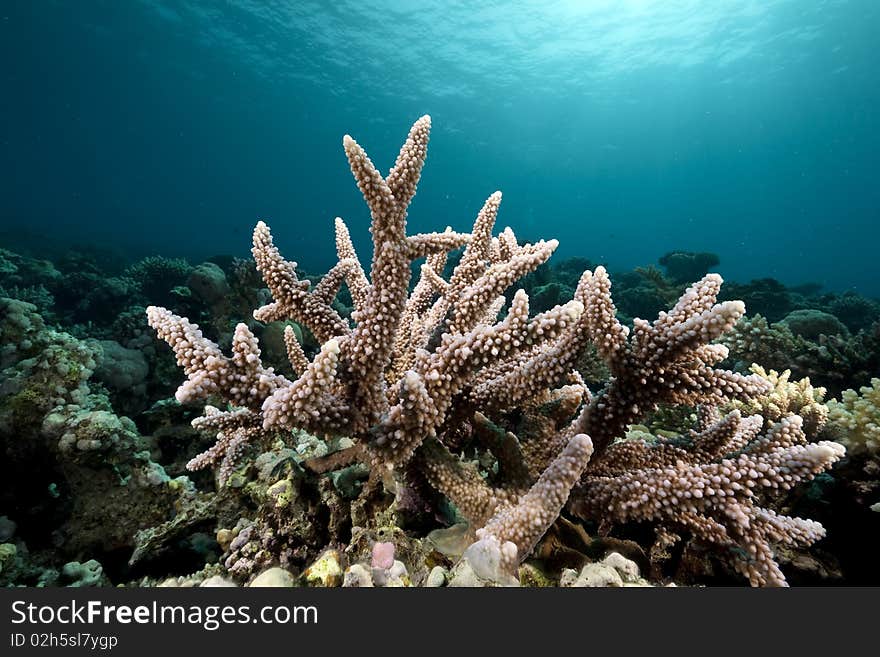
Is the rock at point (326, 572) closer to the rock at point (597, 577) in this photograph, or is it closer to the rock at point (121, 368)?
the rock at point (597, 577)

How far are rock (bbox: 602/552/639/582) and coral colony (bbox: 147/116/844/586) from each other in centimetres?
2

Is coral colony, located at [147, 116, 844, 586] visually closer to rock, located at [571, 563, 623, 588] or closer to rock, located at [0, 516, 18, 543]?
rock, located at [571, 563, 623, 588]

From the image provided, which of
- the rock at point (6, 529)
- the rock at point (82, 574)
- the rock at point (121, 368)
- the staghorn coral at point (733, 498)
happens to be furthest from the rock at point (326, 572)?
the rock at point (121, 368)

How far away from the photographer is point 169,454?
3.91 meters

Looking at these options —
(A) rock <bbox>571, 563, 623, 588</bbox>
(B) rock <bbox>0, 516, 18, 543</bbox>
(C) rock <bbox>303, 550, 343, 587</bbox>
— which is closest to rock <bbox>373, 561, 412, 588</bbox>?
(C) rock <bbox>303, 550, 343, 587</bbox>

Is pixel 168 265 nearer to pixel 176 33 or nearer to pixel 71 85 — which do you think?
pixel 176 33

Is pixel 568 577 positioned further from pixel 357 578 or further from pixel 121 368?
pixel 121 368

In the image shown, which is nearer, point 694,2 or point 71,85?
point 694,2

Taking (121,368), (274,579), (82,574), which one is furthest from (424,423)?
(121,368)

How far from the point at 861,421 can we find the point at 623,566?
294cm

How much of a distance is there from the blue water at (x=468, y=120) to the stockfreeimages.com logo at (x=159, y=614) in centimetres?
4089

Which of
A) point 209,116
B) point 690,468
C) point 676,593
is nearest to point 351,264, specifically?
point 690,468

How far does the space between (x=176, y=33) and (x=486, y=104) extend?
1769 inches

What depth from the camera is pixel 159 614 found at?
1646mm
